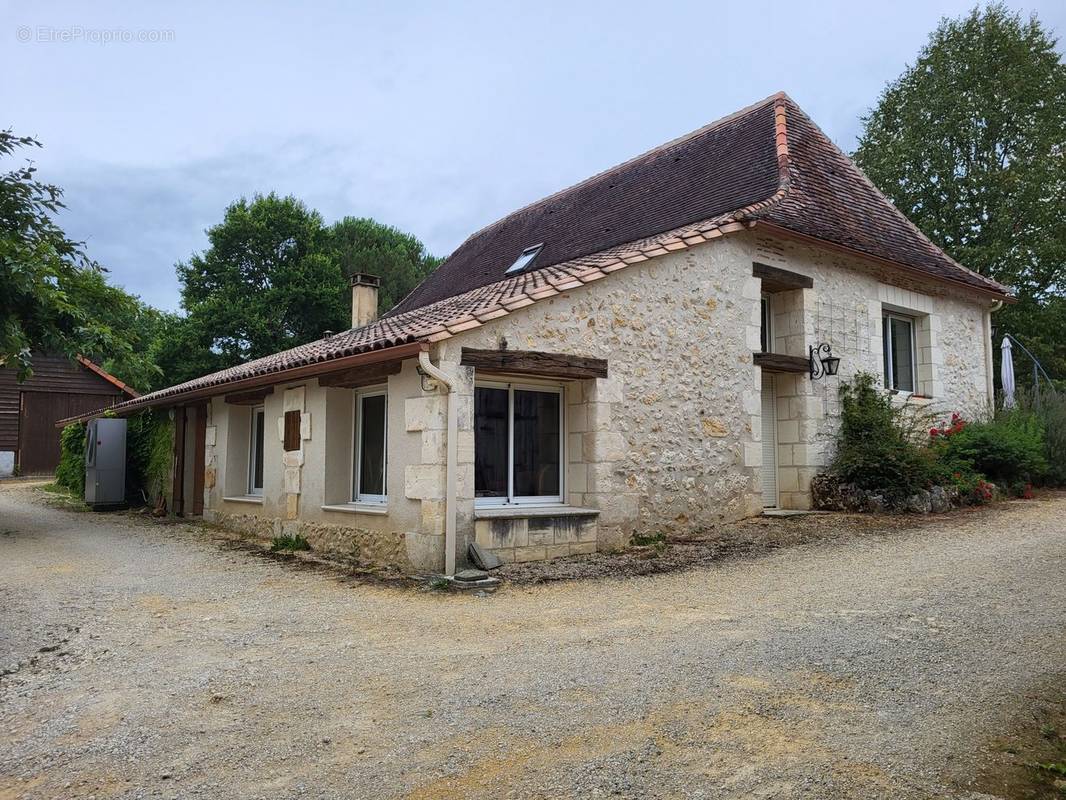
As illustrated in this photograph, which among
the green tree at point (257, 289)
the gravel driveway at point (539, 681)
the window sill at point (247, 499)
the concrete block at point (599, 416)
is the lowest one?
the gravel driveway at point (539, 681)

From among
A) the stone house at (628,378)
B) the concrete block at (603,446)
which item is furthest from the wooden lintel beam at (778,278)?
the concrete block at (603,446)

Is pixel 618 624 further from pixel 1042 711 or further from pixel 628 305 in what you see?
pixel 628 305

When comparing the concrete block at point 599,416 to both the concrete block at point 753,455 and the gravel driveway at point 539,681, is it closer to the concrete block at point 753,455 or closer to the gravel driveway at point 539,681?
the gravel driveway at point 539,681

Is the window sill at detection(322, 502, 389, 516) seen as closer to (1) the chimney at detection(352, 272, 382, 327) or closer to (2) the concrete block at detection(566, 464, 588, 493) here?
(2) the concrete block at detection(566, 464, 588, 493)

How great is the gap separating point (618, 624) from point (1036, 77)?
2228cm

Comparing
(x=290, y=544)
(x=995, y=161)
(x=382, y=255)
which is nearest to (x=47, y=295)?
(x=290, y=544)

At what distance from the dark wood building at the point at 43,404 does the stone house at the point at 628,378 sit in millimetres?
14399

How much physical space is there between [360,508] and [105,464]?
917cm

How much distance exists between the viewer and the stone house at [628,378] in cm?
707

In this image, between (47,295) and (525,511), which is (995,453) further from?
(47,295)

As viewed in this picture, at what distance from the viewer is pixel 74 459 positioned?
1739 centimetres

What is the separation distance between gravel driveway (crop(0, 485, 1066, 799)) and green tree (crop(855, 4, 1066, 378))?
16.1 m

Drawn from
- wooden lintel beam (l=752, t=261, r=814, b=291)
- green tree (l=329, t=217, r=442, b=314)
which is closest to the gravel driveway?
wooden lintel beam (l=752, t=261, r=814, b=291)

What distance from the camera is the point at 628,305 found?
8.08m
